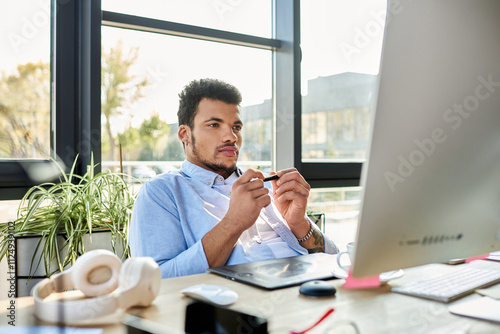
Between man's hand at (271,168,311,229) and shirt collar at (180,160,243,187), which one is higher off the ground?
shirt collar at (180,160,243,187)

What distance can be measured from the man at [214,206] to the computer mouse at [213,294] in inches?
17.8

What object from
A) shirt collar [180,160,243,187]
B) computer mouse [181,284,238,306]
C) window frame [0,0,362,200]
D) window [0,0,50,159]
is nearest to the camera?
computer mouse [181,284,238,306]

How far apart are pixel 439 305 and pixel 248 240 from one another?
2.76ft

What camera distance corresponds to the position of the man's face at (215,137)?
1802mm

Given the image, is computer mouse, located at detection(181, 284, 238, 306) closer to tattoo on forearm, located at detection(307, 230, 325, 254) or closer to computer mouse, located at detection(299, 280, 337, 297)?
computer mouse, located at detection(299, 280, 337, 297)

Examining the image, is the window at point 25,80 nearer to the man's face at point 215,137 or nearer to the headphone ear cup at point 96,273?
the man's face at point 215,137

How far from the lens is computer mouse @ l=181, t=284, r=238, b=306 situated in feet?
2.86

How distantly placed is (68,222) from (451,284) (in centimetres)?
146

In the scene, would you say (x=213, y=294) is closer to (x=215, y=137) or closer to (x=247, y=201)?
(x=247, y=201)

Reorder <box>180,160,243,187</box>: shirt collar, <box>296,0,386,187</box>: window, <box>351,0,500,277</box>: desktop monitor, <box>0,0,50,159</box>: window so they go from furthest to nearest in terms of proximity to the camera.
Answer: <box>296,0,386,187</box>: window
<box>0,0,50,159</box>: window
<box>180,160,243,187</box>: shirt collar
<box>351,0,500,277</box>: desktop monitor

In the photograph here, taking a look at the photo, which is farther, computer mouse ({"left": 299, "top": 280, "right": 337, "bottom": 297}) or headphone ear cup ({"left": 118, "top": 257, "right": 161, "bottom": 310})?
computer mouse ({"left": 299, "top": 280, "right": 337, "bottom": 297})

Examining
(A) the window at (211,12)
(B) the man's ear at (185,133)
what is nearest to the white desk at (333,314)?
(B) the man's ear at (185,133)

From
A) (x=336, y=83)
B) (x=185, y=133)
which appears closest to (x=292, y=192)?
(x=185, y=133)

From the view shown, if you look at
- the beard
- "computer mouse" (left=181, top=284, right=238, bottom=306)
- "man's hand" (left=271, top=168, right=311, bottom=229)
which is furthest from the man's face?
"computer mouse" (left=181, top=284, right=238, bottom=306)
